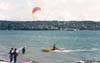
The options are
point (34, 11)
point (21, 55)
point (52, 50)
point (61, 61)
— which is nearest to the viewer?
point (34, 11)

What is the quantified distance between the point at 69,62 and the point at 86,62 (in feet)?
23.1

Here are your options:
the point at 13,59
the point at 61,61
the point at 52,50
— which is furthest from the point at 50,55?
the point at 13,59

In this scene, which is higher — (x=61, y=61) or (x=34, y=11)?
(x=34, y=11)

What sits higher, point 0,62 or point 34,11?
point 34,11

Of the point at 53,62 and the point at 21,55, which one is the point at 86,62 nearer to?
the point at 53,62

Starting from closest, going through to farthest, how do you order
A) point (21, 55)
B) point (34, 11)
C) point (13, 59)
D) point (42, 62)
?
1. point (13, 59)
2. point (34, 11)
3. point (42, 62)
4. point (21, 55)

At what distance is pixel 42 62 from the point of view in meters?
56.1

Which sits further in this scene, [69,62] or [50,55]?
[50,55]

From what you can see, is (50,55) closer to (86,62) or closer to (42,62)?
(42,62)

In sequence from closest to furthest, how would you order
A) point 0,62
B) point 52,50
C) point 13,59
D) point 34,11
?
point 0,62, point 13,59, point 34,11, point 52,50

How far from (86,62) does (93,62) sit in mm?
938

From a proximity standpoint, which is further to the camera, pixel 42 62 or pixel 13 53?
pixel 42 62

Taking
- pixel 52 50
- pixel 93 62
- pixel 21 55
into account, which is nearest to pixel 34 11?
pixel 93 62

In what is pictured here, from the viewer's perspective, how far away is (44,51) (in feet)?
251
